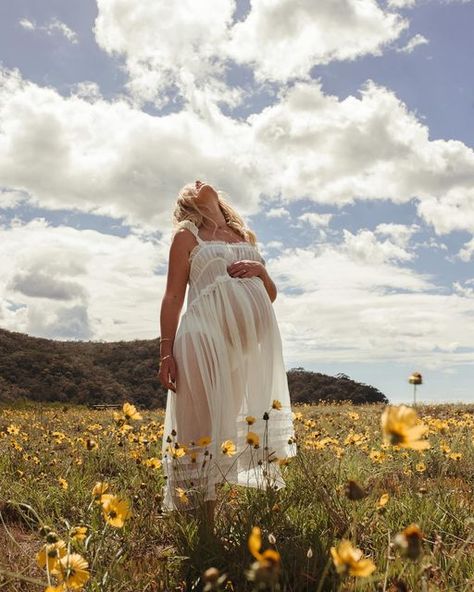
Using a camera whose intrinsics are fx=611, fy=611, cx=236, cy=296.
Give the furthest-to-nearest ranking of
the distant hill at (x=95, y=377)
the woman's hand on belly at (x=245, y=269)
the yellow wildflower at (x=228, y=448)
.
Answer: the distant hill at (x=95, y=377)
the woman's hand on belly at (x=245, y=269)
the yellow wildflower at (x=228, y=448)

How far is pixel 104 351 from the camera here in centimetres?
3541

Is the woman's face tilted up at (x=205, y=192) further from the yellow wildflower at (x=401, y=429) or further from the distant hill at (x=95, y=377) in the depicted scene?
the distant hill at (x=95, y=377)

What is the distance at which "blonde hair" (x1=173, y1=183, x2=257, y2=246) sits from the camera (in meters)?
4.48

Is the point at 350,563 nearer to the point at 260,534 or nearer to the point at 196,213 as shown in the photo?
the point at 260,534

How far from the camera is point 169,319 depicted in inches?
162

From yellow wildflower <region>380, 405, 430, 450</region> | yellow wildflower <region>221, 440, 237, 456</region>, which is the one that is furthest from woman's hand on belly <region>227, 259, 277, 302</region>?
yellow wildflower <region>380, 405, 430, 450</region>

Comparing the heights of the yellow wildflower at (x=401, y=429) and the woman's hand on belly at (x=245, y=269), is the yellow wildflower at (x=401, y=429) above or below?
below

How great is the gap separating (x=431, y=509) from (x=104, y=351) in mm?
32930

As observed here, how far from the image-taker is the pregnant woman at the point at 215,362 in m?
3.83

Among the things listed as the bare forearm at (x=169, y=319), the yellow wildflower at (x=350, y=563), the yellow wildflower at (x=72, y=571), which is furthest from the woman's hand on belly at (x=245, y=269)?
the yellow wildflower at (x=350, y=563)

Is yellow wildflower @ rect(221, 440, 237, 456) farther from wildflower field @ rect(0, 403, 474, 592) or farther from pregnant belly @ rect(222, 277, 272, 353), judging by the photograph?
pregnant belly @ rect(222, 277, 272, 353)

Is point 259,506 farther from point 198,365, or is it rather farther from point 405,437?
point 405,437

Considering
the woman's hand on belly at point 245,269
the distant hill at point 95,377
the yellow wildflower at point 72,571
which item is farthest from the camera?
the distant hill at point 95,377

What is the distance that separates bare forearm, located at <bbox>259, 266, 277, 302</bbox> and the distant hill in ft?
68.1
